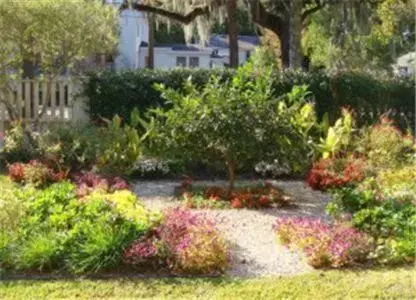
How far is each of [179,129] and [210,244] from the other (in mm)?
3273

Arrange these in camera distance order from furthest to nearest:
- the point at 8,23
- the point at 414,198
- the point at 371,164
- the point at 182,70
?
the point at 182,70 < the point at 8,23 < the point at 371,164 < the point at 414,198

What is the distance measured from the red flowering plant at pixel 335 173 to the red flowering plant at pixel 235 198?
2.90ft

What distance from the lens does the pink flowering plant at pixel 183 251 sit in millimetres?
6218

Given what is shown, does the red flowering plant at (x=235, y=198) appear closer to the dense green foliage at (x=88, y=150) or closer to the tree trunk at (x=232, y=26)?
the dense green foliage at (x=88, y=150)

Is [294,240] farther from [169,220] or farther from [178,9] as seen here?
[178,9]

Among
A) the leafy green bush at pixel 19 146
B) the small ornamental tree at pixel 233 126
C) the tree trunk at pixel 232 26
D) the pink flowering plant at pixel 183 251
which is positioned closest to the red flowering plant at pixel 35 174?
the leafy green bush at pixel 19 146

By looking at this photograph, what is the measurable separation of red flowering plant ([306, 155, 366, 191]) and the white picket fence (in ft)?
18.6

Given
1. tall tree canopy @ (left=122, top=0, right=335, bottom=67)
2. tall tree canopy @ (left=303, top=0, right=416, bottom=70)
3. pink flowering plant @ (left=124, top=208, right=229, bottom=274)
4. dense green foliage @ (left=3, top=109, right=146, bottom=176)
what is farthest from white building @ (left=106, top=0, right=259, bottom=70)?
pink flowering plant @ (left=124, top=208, right=229, bottom=274)

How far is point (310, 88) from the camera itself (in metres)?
14.6

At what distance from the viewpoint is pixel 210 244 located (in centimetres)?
636

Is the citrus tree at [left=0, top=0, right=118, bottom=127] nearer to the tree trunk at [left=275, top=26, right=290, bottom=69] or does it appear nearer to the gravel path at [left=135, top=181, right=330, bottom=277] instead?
the gravel path at [left=135, top=181, right=330, bottom=277]

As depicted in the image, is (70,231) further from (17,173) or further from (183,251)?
(17,173)

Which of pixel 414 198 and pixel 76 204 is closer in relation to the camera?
pixel 76 204

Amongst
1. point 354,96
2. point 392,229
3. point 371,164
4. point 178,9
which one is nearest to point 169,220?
point 392,229
